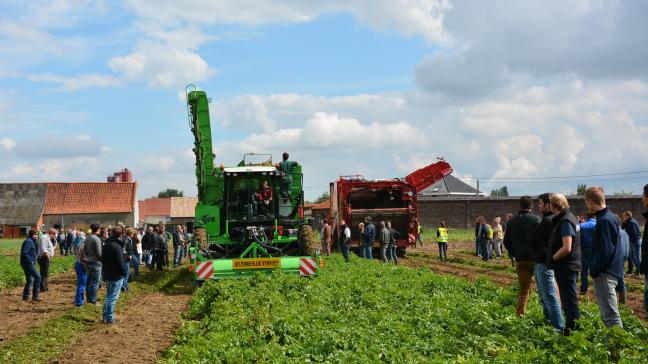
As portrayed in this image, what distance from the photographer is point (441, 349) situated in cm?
751

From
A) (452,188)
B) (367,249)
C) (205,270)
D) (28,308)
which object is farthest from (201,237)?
(452,188)

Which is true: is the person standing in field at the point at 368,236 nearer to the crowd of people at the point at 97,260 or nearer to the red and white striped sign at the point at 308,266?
the crowd of people at the point at 97,260

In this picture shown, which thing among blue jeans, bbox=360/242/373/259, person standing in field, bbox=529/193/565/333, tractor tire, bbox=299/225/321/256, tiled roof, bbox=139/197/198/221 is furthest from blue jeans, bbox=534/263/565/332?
tiled roof, bbox=139/197/198/221

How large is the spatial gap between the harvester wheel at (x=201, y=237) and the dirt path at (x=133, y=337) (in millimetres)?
2296

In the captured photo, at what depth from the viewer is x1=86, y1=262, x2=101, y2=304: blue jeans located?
1445 cm

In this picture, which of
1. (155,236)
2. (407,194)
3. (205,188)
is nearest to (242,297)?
(205,188)

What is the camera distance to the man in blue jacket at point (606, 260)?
8.02 metres

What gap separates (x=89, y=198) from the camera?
73438 millimetres

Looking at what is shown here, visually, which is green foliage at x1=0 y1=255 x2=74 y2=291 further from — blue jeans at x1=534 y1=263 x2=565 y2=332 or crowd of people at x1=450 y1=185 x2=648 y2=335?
blue jeans at x1=534 y1=263 x2=565 y2=332

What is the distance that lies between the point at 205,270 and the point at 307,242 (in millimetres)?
2917

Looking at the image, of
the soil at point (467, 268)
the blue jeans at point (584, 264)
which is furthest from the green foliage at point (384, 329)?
the soil at point (467, 268)

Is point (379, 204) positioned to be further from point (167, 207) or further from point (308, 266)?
point (167, 207)

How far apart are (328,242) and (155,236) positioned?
268 inches

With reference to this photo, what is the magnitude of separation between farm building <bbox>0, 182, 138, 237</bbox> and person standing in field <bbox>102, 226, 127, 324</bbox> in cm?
6106
